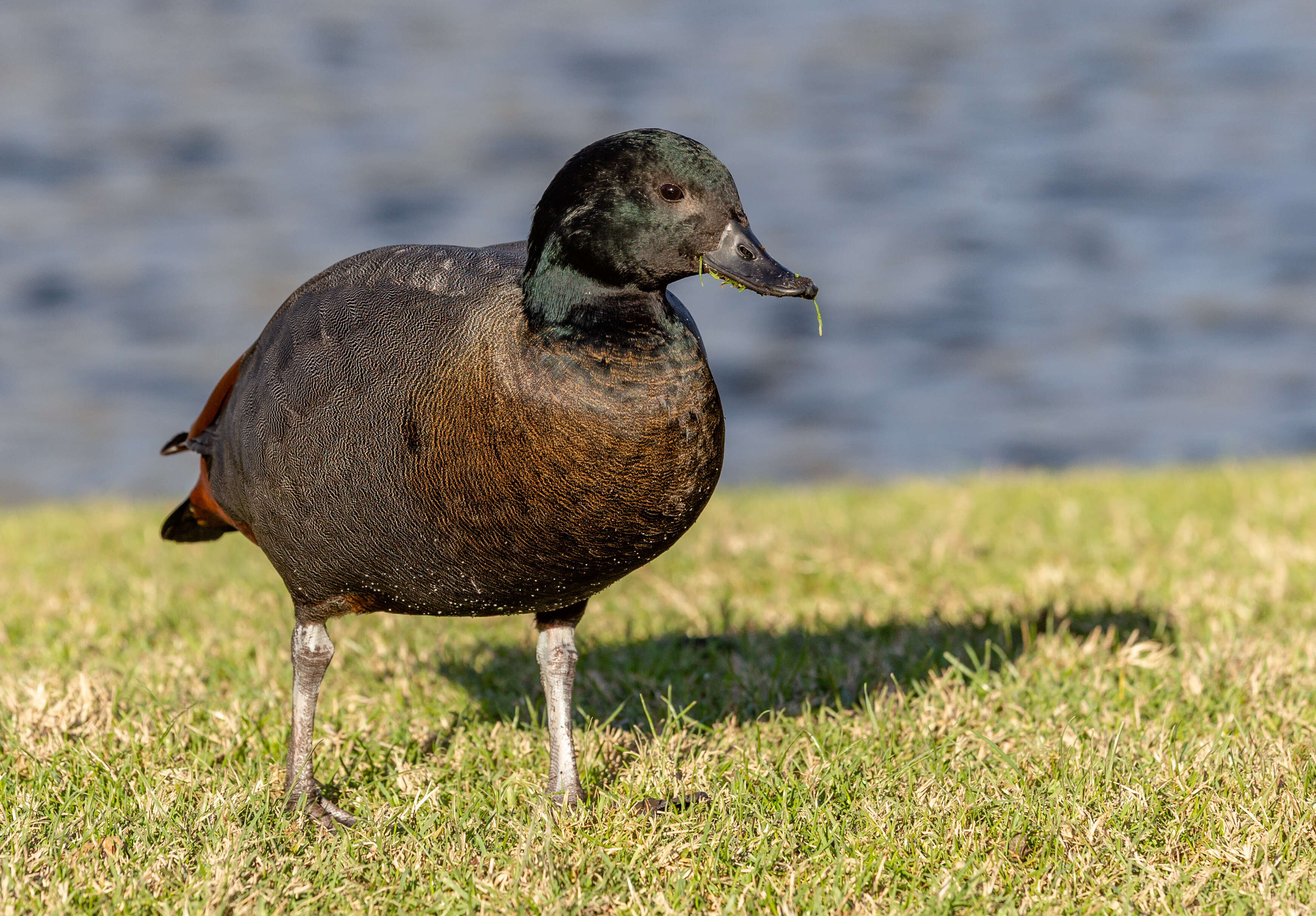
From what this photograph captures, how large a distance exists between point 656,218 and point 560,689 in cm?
144

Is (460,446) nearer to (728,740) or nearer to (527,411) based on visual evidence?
(527,411)

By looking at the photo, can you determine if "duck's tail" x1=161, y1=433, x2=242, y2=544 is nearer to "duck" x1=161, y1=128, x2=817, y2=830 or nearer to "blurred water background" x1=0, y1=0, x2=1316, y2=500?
"duck" x1=161, y1=128, x2=817, y2=830

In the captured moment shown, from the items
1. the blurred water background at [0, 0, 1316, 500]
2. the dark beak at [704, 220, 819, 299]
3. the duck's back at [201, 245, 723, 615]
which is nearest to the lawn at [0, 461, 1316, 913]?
the duck's back at [201, 245, 723, 615]

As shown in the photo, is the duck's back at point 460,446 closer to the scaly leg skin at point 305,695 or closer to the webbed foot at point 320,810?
the scaly leg skin at point 305,695

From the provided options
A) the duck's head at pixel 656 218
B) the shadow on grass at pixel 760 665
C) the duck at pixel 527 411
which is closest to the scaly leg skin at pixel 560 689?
the duck at pixel 527 411

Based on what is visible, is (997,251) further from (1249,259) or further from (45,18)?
(45,18)

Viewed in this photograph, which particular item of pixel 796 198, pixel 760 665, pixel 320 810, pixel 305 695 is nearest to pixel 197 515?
pixel 305 695

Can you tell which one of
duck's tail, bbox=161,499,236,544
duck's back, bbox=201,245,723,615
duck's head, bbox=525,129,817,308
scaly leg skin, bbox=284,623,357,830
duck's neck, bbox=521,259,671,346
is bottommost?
scaly leg skin, bbox=284,623,357,830

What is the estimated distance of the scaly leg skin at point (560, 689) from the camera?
3609 millimetres

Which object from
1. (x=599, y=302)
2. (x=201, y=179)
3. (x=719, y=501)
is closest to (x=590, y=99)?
(x=201, y=179)

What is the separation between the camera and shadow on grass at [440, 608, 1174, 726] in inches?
172

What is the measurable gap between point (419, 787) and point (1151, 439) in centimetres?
1125

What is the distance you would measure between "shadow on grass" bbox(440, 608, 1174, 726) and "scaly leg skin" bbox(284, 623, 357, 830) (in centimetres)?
64

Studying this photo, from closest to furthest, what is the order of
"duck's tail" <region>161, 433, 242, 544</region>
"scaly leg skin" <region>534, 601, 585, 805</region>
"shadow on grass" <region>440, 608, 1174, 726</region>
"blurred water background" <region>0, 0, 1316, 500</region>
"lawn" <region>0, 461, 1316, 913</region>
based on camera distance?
"lawn" <region>0, 461, 1316, 913</region>
"scaly leg skin" <region>534, 601, 585, 805</region>
"duck's tail" <region>161, 433, 242, 544</region>
"shadow on grass" <region>440, 608, 1174, 726</region>
"blurred water background" <region>0, 0, 1316, 500</region>
